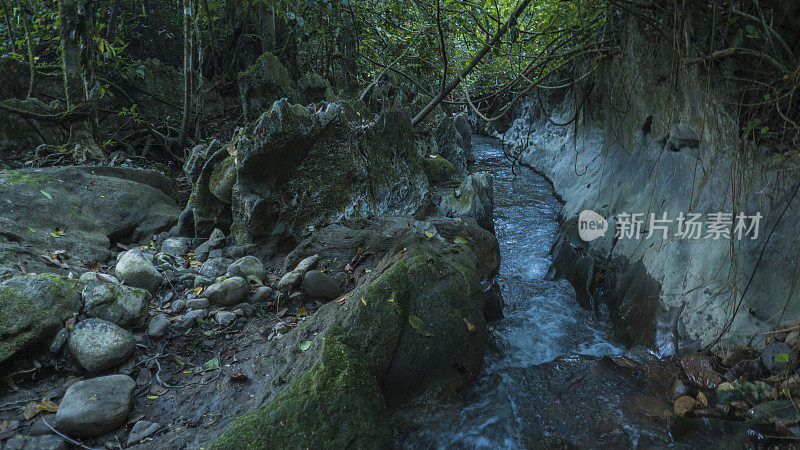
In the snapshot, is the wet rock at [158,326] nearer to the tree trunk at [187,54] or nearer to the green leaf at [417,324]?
the green leaf at [417,324]

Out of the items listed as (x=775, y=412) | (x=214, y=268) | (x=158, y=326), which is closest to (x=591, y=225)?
(x=775, y=412)

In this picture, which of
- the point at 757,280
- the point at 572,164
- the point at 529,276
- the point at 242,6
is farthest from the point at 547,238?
the point at 242,6

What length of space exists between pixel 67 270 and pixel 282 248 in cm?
198

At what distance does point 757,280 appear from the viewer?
2.98m

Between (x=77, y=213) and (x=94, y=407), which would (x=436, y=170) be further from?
(x=94, y=407)

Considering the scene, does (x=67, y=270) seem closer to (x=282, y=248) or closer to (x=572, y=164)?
(x=282, y=248)

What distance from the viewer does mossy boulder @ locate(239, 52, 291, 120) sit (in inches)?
335

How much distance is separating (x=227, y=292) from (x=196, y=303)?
0.26 meters

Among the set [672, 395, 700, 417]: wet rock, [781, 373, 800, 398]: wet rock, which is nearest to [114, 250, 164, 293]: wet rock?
[672, 395, 700, 417]: wet rock

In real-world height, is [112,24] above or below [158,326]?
above

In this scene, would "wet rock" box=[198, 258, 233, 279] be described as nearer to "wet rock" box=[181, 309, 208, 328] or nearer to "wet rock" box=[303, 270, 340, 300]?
"wet rock" box=[181, 309, 208, 328]

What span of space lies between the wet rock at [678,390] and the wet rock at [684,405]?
66 millimetres

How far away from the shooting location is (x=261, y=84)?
28.1 feet

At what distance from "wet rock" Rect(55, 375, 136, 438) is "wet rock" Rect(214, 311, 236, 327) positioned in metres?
0.91
